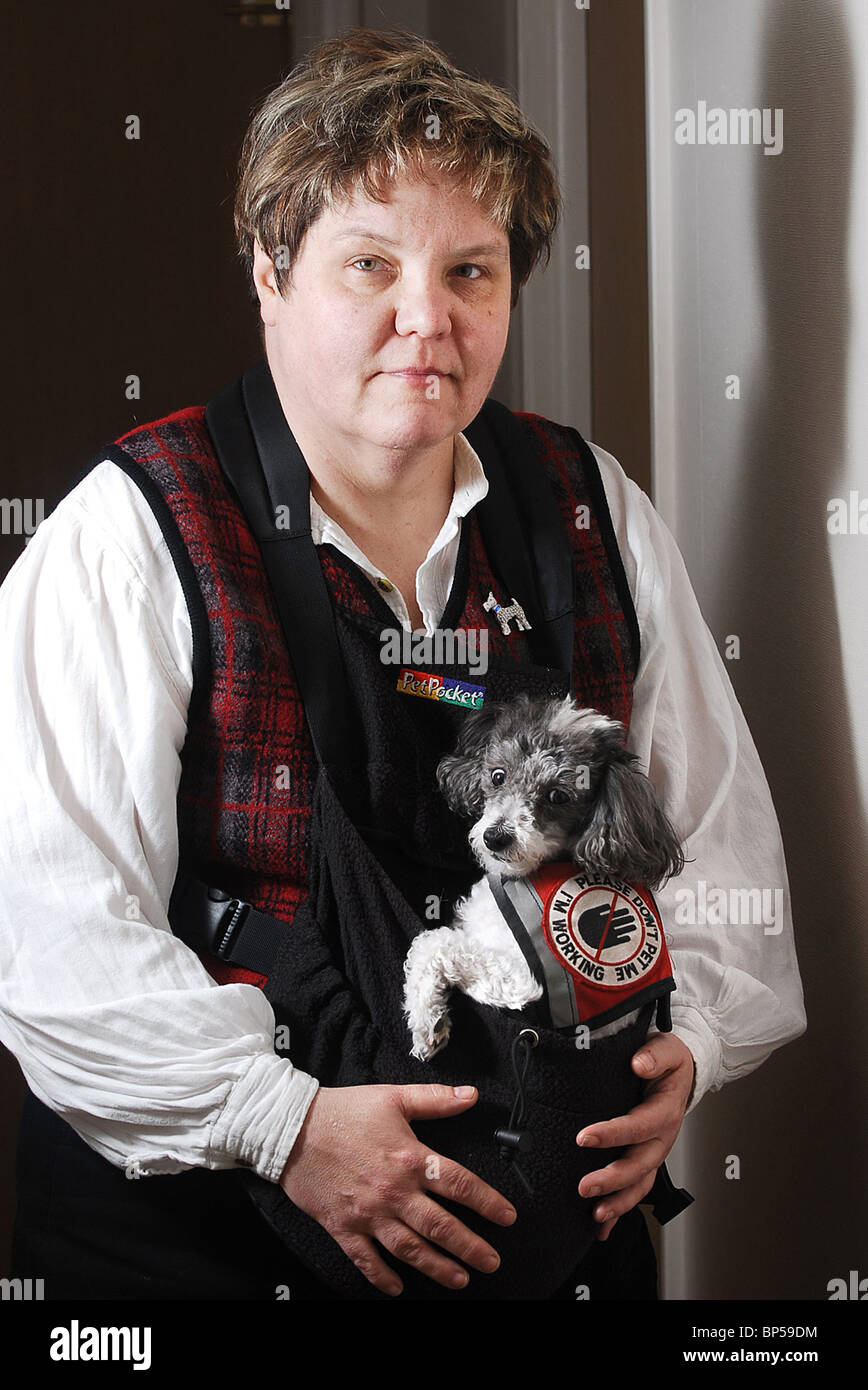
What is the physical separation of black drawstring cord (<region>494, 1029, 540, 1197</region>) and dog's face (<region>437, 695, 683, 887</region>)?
0.41 ft

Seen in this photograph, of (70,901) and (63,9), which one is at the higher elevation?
(63,9)

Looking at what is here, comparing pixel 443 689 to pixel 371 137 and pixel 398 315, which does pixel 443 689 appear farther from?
pixel 371 137

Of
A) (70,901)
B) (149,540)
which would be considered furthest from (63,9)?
(70,901)

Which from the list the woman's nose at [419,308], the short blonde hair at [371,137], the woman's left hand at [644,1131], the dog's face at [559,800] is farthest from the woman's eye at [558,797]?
the short blonde hair at [371,137]

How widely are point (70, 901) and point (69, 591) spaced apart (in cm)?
24

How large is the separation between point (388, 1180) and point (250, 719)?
38 centimetres

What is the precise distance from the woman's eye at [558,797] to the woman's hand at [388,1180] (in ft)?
0.76

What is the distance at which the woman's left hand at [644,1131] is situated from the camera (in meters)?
1.01

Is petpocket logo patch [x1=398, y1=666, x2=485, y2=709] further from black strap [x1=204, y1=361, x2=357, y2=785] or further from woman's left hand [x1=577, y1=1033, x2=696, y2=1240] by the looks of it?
woman's left hand [x1=577, y1=1033, x2=696, y2=1240]

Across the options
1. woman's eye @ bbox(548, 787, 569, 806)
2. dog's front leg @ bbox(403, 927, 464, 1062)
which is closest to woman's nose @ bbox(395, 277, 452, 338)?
woman's eye @ bbox(548, 787, 569, 806)

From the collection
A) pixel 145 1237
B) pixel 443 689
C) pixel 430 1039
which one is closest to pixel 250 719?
pixel 443 689

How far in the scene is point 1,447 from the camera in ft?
3.94

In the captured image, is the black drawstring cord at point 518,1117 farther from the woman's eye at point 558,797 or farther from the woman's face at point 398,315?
the woman's face at point 398,315
